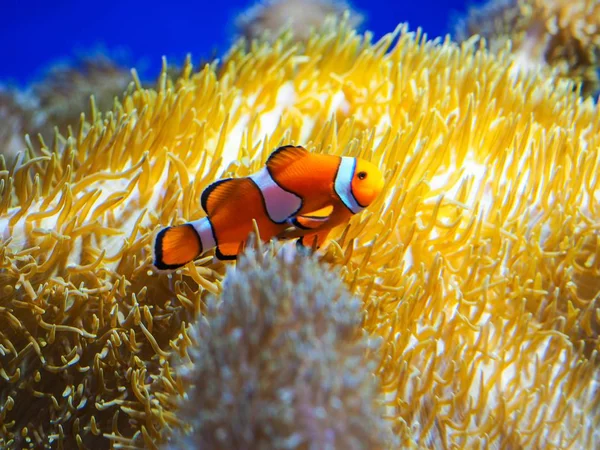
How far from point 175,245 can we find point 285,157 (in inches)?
12.5

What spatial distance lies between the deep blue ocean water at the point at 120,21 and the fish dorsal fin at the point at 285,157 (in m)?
10.9

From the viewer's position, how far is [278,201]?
1179 millimetres

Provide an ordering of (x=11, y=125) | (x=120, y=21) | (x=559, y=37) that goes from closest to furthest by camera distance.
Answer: (x=559, y=37) < (x=11, y=125) < (x=120, y=21)

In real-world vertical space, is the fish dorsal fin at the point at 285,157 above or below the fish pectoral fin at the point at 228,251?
above

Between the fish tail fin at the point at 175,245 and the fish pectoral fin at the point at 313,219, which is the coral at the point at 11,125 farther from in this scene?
the fish pectoral fin at the point at 313,219

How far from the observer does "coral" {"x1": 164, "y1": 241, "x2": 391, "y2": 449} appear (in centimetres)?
70

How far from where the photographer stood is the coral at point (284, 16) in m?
3.70

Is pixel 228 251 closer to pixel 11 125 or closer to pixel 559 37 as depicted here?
pixel 11 125

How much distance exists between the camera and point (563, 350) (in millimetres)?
1279

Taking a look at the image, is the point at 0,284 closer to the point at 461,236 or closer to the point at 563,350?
the point at 461,236

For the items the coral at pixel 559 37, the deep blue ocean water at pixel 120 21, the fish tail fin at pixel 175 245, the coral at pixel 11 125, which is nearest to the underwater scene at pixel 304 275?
the fish tail fin at pixel 175 245

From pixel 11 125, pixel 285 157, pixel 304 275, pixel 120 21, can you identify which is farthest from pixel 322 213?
pixel 120 21

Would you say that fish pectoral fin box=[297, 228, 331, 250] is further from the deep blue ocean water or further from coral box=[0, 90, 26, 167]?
the deep blue ocean water

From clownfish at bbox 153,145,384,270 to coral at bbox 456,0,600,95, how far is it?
2066 mm
